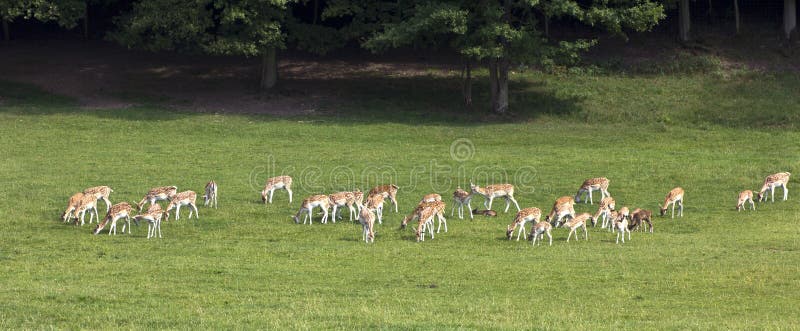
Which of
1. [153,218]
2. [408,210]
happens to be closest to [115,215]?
[153,218]

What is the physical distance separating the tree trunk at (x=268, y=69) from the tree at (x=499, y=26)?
5.82 meters

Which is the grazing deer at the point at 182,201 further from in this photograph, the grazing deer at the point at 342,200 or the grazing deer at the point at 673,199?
the grazing deer at the point at 673,199

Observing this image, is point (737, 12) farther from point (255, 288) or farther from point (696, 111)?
point (255, 288)

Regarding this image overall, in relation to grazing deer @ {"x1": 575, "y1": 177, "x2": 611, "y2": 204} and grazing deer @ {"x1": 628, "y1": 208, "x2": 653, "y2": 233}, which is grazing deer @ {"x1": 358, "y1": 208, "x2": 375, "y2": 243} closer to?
grazing deer @ {"x1": 628, "y1": 208, "x2": 653, "y2": 233}

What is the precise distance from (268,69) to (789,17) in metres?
26.7

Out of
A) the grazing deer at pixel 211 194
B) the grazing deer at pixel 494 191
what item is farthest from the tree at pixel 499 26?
the grazing deer at pixel 211 194

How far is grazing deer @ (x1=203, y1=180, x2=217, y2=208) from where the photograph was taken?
30.7m

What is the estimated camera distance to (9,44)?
195 feet

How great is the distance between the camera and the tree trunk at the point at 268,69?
51.1 meters

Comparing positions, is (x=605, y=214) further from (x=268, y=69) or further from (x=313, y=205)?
(x=268, y=69)

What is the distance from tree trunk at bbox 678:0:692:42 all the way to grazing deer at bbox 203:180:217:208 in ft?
107

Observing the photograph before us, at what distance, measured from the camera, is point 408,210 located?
30.7 metres

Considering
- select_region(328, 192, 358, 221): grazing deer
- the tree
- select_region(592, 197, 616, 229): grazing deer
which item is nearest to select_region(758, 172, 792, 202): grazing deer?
select_region(592, 197, 616, 229): grazing deer

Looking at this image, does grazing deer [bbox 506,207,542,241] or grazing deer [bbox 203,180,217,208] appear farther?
grazing deer [bbox 203,180,217,208]
